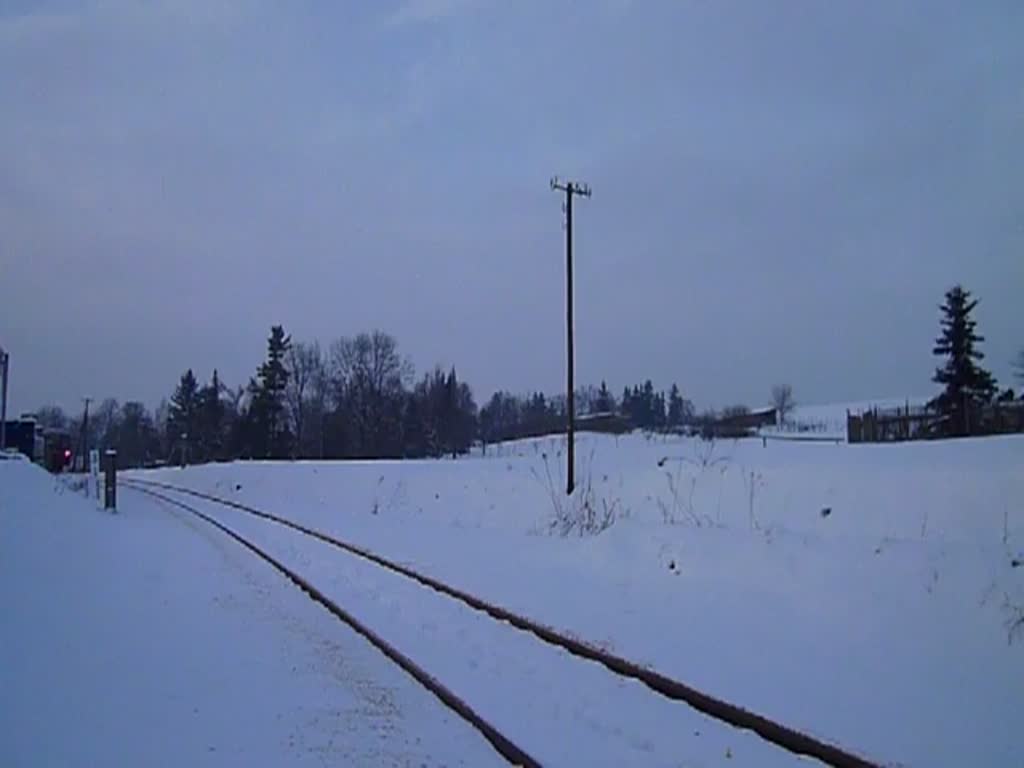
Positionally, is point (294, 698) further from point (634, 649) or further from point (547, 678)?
point (634, 649)

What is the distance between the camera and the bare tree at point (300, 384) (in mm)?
94938

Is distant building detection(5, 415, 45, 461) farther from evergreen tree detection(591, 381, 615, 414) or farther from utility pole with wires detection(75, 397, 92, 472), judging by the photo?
evergreen tree detection(591, 381, 615, 414)

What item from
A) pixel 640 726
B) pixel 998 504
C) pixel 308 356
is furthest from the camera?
pixel 308 356

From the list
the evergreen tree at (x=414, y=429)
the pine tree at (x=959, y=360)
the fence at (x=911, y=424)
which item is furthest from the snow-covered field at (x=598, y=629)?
the evergreen tree at (x=414, y=429)

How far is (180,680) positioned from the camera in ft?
26.9

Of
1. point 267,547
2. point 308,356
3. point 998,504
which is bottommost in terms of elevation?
point 267,547

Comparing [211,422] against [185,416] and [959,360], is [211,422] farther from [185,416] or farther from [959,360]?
[959,360]

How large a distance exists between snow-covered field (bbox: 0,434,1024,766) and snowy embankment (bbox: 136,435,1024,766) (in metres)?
0.04

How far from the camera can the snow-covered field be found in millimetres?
6582

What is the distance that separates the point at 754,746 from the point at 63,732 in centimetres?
482

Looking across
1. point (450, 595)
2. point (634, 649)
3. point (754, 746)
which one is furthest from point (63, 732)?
point (450, 595)

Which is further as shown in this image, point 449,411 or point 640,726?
point 449,411

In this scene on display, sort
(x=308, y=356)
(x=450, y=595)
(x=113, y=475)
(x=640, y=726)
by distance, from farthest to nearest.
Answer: (x=308, y=356), (x=113, y=475), (x=450, y=595), (x=640, y=726)

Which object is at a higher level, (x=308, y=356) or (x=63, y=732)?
(x=308, y=356)
